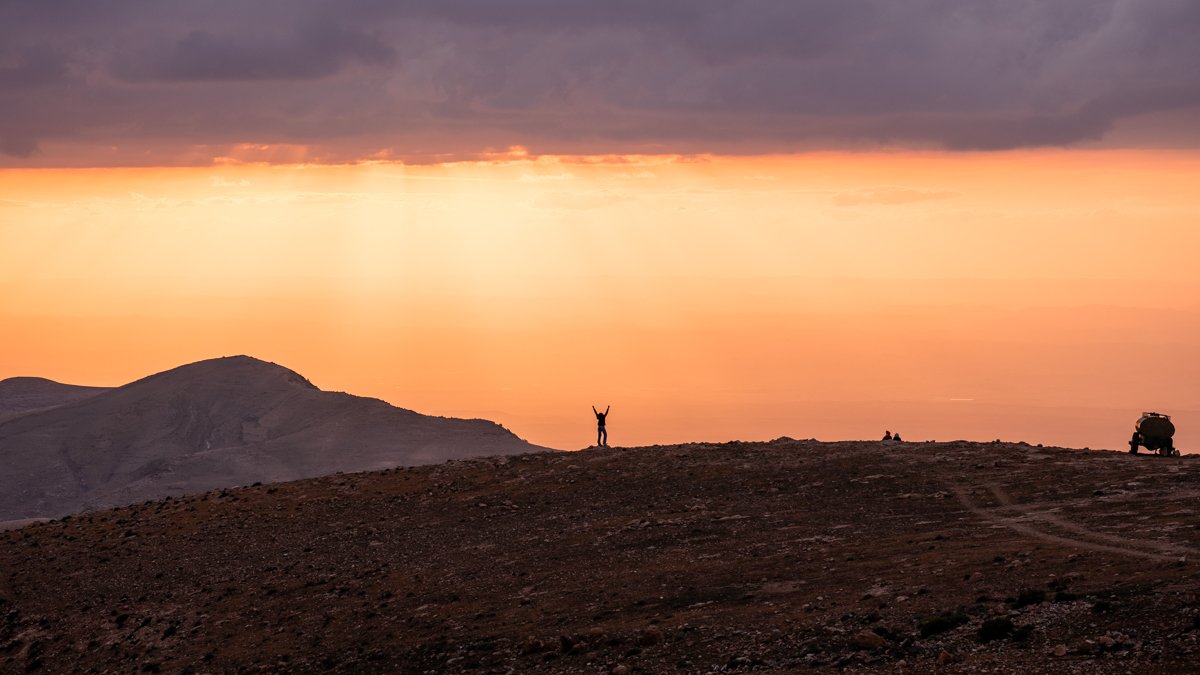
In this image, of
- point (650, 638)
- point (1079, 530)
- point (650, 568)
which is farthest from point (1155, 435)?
point (650, 638)

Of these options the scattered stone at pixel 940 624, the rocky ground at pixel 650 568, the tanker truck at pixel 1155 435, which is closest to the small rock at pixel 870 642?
the rocky ground at pixel 650 568

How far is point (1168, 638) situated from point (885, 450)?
28893 millimetres

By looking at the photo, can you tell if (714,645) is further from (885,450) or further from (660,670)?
(885,450)

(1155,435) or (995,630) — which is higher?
(1155,435)

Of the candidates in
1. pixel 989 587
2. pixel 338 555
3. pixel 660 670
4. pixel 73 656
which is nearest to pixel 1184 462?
pixel 989 587

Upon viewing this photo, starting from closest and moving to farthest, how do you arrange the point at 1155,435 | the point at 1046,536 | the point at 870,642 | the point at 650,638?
the point at 870,642 < the point at 650,638 < the point at 1046,536 < the point at 1155,435

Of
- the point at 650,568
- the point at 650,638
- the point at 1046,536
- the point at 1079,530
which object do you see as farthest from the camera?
the point at 650,568

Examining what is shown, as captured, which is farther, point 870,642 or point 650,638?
point 650,638

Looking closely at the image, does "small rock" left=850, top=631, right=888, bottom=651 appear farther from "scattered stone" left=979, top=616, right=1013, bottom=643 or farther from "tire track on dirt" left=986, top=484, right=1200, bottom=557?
"tire track on dirt" left=986, top=484, right=1200, bottom=557

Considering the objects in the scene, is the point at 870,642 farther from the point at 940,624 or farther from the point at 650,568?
the point at 650,568

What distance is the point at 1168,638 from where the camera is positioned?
30.5 meters

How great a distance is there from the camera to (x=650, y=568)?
151 feet

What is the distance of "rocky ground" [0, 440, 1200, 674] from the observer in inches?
1357

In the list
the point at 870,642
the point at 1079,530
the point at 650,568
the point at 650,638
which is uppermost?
the point at 1079,530
